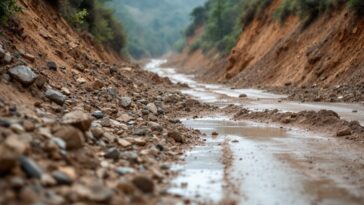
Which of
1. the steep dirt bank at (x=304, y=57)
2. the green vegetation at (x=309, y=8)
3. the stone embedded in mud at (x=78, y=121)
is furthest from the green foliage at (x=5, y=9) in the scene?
the green vegetation at (x=309, y=8)

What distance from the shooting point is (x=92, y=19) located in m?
36.2

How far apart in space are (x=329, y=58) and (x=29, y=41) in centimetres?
1657

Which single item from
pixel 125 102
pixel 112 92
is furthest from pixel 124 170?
pixel 112 92

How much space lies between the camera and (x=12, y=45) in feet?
40.9

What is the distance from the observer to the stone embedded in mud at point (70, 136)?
7.43 metres

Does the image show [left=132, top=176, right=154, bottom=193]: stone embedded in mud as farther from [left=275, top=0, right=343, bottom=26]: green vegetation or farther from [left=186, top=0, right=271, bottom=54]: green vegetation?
[left=186, top=0, right=271, bottom=54]: green vegetation

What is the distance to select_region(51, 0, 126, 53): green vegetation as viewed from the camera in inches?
1011

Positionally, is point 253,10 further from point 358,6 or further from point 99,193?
point 99,193

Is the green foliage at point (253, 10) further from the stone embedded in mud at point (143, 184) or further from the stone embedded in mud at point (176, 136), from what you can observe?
the stone embedded in mud at point (143, 184)

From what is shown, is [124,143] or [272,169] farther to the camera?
[124,143]

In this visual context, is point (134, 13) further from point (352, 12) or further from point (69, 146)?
point (69, 146)

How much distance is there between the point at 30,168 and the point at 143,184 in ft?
4.63

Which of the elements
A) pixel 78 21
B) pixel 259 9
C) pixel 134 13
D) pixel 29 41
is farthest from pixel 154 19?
pixel 29 41

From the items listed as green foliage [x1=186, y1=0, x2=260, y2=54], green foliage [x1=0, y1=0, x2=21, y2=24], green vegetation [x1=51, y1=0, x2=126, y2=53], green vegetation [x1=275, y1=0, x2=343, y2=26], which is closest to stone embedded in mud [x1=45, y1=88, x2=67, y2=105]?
green foliage [x1=0, y1=0, x2=21, y2=24]
